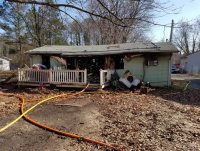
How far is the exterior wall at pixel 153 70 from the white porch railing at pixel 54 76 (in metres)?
4.65

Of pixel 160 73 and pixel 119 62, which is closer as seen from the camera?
pixel 160 73

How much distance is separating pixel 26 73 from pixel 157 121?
11342 mm

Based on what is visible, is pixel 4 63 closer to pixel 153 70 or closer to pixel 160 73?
pixel 153 70

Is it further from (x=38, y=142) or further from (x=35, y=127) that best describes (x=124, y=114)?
(x=38, y=142)

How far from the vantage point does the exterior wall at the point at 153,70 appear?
19.9m

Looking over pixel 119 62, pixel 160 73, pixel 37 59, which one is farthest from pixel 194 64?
pixel 37 59

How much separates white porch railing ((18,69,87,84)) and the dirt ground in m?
5.24

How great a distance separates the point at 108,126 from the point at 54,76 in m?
9.92

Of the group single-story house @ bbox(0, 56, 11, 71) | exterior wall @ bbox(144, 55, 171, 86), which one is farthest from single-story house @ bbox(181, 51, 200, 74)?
single-story house @ bbox(0, 56, 11, 71)

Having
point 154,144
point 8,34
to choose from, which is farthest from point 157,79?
point 8,34

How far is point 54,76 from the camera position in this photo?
17344 millimetres

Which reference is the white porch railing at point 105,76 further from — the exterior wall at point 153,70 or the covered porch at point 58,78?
the exterior wall at point 153,70

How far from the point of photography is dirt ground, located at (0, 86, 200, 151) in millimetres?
6414

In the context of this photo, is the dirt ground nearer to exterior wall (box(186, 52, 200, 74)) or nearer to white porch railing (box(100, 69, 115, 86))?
white porch railing (box(100, 69, 115, 86))
